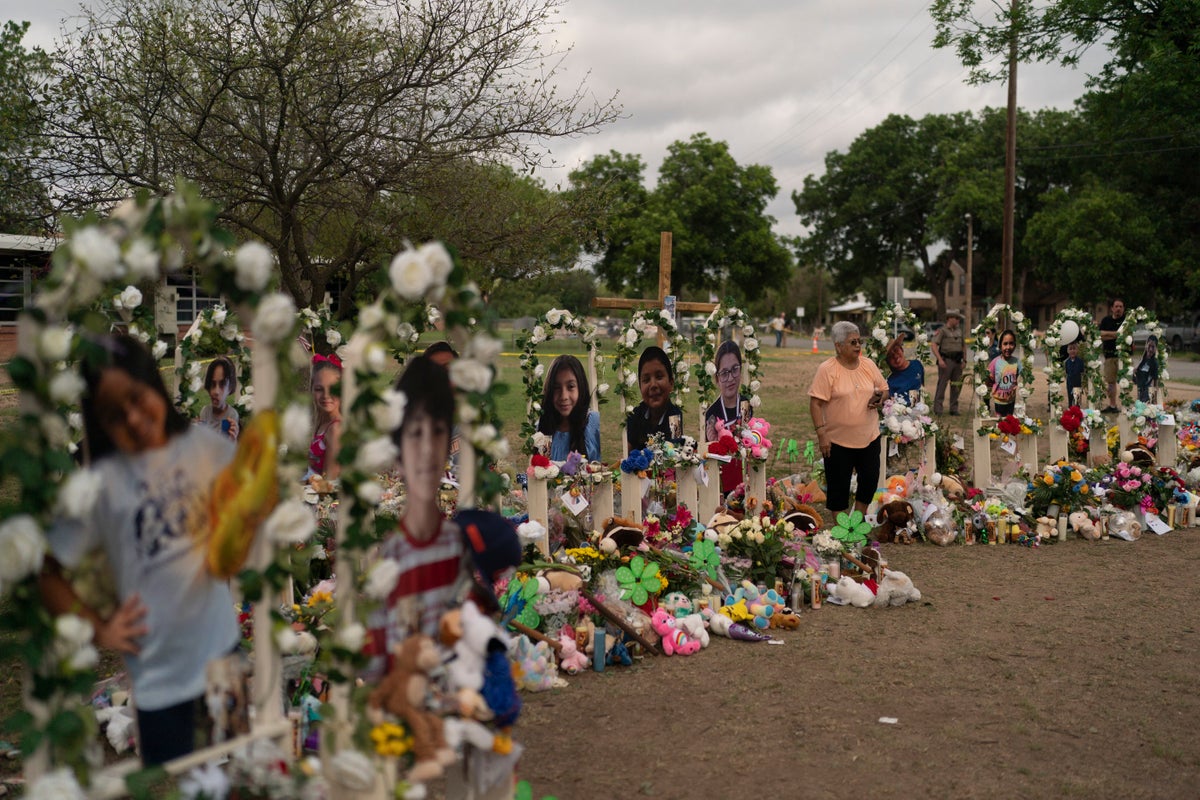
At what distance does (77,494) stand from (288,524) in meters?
0.55

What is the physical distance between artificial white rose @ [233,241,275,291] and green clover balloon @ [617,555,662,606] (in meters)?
4.01

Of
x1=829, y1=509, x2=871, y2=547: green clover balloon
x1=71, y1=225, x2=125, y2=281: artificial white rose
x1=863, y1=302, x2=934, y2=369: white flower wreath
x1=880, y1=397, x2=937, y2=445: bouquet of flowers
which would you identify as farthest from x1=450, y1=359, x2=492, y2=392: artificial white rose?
x1=863, y1=302, x2=934, y2=369: white flower wreath

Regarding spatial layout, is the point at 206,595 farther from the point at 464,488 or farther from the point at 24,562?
the point at 464,488

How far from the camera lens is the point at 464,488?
3670mm

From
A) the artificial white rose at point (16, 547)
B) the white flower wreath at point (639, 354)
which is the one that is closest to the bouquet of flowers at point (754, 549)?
the white flower wreath at point (639, 354)

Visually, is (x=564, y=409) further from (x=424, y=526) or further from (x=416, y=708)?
(x=416, y=708)

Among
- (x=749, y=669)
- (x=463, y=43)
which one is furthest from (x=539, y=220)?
(x=749, y=669)

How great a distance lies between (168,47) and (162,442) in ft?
24.5

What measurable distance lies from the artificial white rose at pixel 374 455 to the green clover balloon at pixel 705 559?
4.17m

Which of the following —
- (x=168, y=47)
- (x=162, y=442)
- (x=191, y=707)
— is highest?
(x=168, y=47)

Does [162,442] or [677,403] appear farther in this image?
[677,403]

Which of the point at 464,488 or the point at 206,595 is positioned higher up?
the point at 464,488

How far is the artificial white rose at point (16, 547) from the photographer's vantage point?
2.54 meters

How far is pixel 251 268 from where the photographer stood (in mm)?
2846
